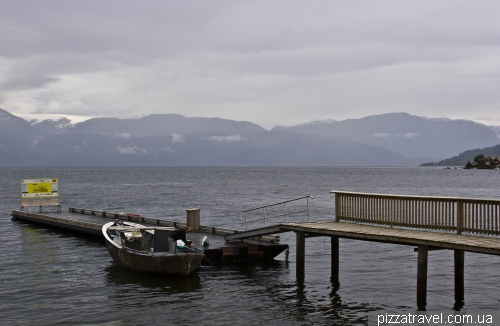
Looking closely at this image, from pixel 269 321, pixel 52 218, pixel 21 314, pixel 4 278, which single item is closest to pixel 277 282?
pixel 269 321

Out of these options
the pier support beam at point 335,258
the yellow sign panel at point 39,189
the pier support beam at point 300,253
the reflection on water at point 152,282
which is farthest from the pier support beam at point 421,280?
the yellow sign panel at point 39,189

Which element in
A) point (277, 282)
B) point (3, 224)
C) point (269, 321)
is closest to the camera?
point (269, 321)

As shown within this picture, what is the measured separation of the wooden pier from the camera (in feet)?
65.9

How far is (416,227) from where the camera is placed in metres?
22.3

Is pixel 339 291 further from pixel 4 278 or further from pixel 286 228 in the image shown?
pixel 4 278

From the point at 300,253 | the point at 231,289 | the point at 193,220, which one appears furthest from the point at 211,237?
the point at 231,289

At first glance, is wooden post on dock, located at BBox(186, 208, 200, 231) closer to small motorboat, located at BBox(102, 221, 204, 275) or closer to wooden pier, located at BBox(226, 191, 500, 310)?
small motorboat, located at BBox(102, 221, 204, 275)

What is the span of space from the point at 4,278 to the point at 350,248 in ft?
63.4

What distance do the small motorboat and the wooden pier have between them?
4.47 meters

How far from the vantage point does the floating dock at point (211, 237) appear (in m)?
28.5

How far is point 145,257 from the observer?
85.5 feet

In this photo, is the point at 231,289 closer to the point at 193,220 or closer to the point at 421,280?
the point at 421,280

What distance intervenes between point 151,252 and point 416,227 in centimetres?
1183

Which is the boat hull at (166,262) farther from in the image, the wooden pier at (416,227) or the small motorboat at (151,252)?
the wooden pier at (416,227)
